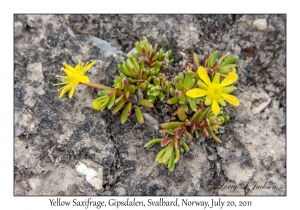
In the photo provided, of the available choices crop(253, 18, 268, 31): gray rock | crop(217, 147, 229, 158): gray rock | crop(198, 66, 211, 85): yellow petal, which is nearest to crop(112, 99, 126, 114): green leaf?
crop(198, 66, 211, 85): yellow petal

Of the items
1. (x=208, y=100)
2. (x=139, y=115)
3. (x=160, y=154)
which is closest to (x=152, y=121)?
(x=139, y=115)

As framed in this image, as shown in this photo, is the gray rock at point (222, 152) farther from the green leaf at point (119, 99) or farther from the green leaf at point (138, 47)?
the green leaf at point (138, 47)

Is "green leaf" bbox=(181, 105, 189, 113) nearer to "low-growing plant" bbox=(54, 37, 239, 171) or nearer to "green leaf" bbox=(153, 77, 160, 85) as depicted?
"low-growing plant" bbox=(54, 37, 239, 171)

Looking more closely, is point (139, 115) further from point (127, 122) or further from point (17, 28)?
point (17, 28)

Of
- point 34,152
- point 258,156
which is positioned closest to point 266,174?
point 258,156

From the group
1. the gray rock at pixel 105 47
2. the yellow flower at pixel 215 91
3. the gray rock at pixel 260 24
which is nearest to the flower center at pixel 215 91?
the yellow flower at pixel 215 91

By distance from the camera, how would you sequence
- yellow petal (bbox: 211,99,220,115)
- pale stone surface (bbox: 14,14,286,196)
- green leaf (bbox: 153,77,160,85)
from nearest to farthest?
1. yellow petal (bbox: 211,99,220,115)
2. pale stone surface (bbox: 14,14,286,196)
3. green leaf (bbox: 153,77,160,85)
